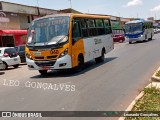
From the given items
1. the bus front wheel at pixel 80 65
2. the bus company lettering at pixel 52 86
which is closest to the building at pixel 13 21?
the bus front wheel at pixel 80 65

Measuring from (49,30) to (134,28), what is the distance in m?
26.4

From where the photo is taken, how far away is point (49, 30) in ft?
47.1

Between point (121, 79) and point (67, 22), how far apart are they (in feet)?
12.8

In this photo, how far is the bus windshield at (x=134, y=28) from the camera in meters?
38.9

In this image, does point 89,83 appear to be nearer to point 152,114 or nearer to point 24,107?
point 24,107

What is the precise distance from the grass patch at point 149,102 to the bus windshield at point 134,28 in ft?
101

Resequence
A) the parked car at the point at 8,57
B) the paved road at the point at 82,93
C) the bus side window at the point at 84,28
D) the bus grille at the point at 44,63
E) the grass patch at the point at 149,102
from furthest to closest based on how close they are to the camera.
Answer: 1. the parked car at the point at 8,57
2. the bus side window at the point at 84,28
3. the bus grille at the point at 44,63
4. the paved road at the point at 82,93
5. the grass patch at the point at 149,102

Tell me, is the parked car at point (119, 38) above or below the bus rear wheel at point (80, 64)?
below

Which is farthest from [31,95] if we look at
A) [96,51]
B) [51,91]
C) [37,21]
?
[96,51]

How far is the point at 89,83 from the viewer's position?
11.7 meters

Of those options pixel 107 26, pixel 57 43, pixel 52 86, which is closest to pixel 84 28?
pixel 57 43

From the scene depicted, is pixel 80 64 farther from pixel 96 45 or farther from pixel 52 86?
pixel 52 86

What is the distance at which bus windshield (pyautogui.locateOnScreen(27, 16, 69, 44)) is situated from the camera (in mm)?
14031

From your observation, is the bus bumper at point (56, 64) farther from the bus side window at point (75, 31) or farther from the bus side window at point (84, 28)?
the bus side window at point (84, 28)
